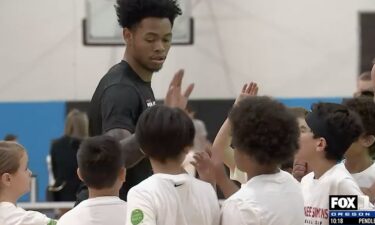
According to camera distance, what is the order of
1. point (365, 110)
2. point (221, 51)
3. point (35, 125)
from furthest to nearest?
point (221, 51)
point (35, 125)
point (365, 110)

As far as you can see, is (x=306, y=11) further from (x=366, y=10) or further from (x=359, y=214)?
(x=359, y=214)

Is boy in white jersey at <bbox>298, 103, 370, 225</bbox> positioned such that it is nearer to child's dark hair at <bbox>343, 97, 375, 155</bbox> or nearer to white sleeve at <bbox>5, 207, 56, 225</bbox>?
child's dark hair at <bbox>343, 97, 375, 155</bbox>

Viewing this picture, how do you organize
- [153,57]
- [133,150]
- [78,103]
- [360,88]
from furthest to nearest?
1. [78,103]
2. [360,88]
3. [153,57]
4. [133,150]

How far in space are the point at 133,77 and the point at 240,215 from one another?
109cm

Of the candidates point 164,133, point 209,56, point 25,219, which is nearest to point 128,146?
point 164,133

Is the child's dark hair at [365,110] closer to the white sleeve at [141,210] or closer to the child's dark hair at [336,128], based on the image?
the child's dark hair at [336,128]

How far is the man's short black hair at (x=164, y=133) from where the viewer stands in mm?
2916

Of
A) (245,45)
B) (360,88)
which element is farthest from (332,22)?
(360,88)

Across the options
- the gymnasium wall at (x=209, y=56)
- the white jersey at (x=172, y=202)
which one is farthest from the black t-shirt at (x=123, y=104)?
the gymnasium wall at (x=209, y=56)

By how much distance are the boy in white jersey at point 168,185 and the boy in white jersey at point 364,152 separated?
106cm

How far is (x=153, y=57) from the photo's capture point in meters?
3.73

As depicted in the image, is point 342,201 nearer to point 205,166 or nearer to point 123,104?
point 205,166

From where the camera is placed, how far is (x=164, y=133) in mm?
2916

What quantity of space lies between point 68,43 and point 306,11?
3.06 metres
